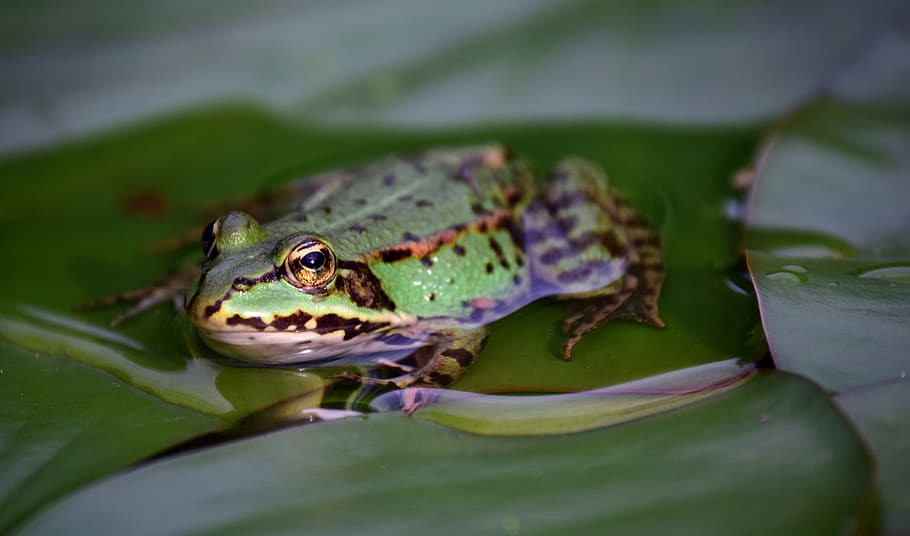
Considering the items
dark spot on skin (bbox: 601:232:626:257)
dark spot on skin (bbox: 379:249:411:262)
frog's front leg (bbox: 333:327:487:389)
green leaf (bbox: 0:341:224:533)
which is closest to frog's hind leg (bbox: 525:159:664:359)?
dark spot on skin (bbox: 601:232:626:257)

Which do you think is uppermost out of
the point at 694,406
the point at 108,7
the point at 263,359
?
the point at 108,7

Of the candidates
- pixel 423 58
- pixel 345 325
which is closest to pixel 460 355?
pixel 345 325

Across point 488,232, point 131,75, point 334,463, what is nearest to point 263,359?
point 334,463

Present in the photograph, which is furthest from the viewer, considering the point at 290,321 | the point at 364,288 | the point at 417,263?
the point at 417,263

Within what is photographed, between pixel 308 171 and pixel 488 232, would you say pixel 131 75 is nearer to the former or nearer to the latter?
pixel 308 171

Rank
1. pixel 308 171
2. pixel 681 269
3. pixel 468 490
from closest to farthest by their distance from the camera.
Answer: pixel 468 490 < pixel 681 269 < pixel 308 171

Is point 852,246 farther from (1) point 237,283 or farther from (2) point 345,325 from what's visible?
(1) point 237,283
